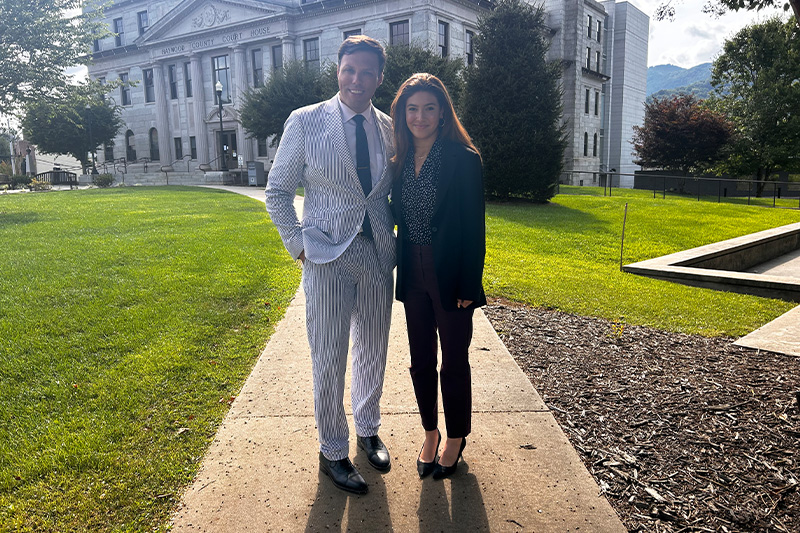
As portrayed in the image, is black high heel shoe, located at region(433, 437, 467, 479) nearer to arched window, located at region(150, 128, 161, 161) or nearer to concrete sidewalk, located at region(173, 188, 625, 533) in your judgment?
concrete sidewalk, located at region(173, 188, 625, 533)

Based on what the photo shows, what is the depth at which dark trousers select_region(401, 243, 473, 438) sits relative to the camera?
2994mm

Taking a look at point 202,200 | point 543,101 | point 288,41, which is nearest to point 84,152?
point 288,41

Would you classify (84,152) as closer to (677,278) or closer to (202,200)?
(202,200)

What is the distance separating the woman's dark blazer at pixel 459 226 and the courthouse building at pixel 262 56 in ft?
106

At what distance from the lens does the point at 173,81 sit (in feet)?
151

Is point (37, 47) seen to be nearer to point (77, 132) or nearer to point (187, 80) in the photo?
point (77, 132)

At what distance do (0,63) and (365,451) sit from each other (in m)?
18.5

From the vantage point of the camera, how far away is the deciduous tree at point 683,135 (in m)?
35.0

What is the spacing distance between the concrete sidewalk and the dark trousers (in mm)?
346

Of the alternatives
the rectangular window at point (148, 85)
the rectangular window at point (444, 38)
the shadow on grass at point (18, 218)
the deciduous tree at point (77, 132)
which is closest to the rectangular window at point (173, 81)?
the rectangular window at point (148, 85)

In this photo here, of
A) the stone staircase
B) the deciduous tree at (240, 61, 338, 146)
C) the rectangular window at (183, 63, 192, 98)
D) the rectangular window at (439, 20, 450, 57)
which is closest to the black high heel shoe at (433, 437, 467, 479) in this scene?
the deciduous tree at (240, 61, 338, 146)

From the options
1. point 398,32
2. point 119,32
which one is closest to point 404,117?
point 398,32

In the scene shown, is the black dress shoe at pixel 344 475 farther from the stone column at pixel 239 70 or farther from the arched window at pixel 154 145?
the arched window at pixel 154 145

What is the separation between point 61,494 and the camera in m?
2.93
